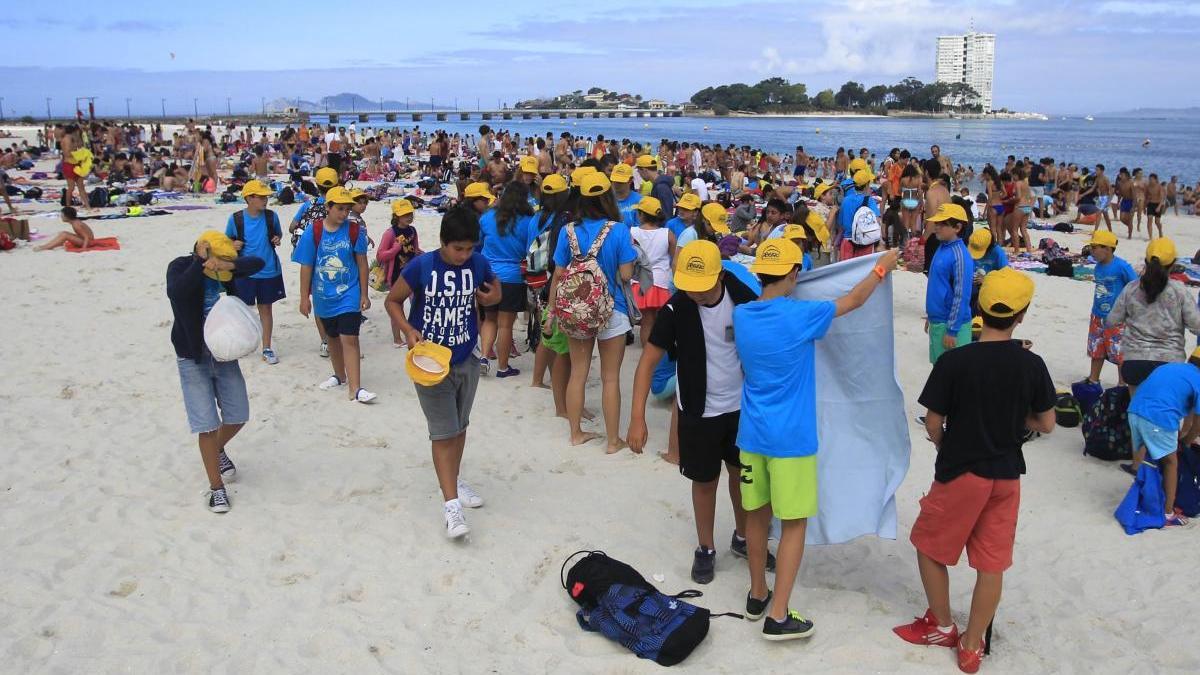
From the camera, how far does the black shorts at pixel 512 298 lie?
22.6 ft

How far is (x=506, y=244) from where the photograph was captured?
6754 millimetres

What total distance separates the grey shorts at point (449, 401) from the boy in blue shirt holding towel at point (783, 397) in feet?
5.32

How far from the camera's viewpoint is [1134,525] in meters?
4.71

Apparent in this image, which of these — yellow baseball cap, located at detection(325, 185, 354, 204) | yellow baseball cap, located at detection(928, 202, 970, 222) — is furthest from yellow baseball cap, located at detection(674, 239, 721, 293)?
yellow baseball cap, located at detection(325, 185, 354, 204)

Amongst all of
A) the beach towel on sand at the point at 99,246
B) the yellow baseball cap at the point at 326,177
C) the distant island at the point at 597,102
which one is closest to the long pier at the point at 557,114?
the distant island at the point at 597,102

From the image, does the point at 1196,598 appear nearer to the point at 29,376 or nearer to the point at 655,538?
the point at 655,538

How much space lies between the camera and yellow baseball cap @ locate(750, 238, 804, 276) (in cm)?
337

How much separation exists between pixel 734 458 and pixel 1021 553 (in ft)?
6.00

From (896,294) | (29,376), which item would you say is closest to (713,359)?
(29,376)

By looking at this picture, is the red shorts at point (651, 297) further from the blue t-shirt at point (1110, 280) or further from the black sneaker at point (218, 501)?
the blue t-shirt at point (1110, 280)

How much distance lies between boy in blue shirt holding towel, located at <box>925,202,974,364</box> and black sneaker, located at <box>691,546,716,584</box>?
2672 mm

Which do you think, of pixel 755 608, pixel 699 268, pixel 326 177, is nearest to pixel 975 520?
pixel 755 608

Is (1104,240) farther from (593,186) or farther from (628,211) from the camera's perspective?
(593,186)

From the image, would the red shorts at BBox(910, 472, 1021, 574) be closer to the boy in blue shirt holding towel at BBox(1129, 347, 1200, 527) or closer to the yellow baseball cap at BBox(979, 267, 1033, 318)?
the yellow baseball cap at BBox(979, 267, 1033, 318)
